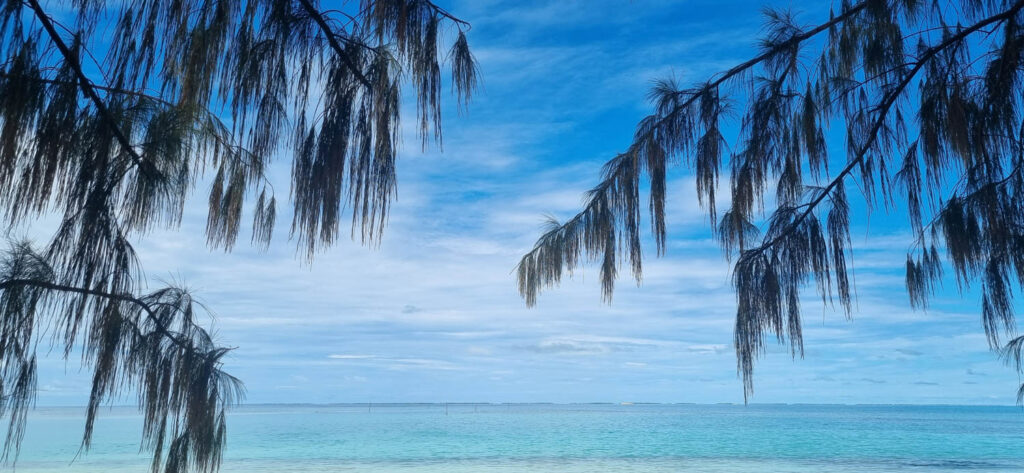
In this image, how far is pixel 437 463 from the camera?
59.8 feet

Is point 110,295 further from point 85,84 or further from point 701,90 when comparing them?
point 701,90

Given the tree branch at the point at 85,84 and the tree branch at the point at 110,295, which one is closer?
the tree branch at the point at 85,84

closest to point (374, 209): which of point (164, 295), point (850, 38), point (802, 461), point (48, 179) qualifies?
point (48, 179)

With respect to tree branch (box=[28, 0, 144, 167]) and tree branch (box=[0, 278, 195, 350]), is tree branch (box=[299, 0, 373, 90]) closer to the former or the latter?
tree branch (box=[28, 0, 144, 167])

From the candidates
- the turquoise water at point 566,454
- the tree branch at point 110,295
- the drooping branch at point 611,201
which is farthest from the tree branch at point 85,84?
the turquoise water at point 566,454

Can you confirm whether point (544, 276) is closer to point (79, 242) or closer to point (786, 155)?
point (786, 155)

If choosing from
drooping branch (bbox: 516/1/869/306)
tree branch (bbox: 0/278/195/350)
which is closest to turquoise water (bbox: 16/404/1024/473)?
drooping branch (bbox: 516/1/869/306)

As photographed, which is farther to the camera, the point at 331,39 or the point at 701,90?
the point at 701,90

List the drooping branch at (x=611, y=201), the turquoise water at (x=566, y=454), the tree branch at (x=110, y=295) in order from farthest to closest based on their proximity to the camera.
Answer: the turquoise water at (x=566, y=454) < the drooping branch at (x=611, y=201) < the tree branch at (x=110, y=295)

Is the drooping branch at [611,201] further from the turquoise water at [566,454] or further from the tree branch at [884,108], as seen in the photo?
the turquoise water at [566,454]

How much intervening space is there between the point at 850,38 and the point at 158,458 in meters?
3.04

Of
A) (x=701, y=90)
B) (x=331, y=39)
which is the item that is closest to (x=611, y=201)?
(x=701, y=90)

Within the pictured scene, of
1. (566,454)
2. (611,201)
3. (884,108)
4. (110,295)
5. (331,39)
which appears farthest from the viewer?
(566,454)

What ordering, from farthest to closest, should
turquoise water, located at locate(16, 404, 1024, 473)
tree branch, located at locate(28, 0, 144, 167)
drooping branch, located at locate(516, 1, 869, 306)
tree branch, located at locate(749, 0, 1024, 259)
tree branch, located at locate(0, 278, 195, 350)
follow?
1. turquoise water, located at locate(16, 404, 1024, 473)
2. drooping branch, located at locate(516, 1, 869, 306)
3. tree branch, located at locate(749, 0, 1024, 259)
4. tree branch, located at locate(0, 278, 195, 350)
5. tree branch, located at locate(28, 0, 144, 167)
